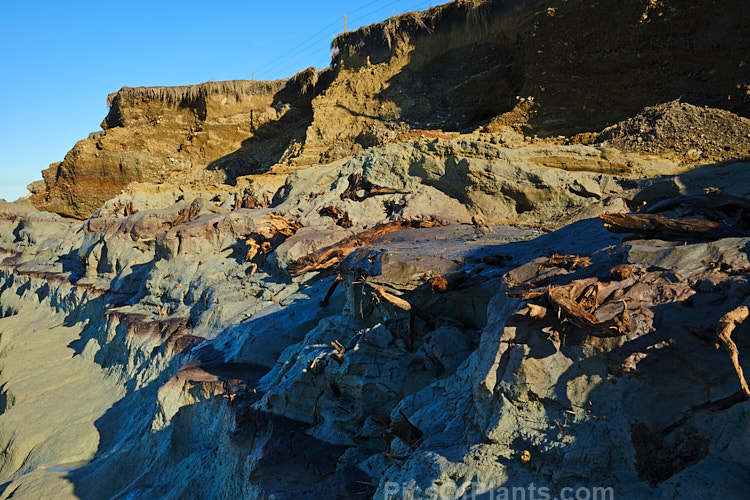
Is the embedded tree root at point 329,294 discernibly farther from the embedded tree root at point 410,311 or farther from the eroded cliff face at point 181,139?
the eroded cliff face at point 181,139

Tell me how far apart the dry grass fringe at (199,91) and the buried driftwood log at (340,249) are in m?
14.2

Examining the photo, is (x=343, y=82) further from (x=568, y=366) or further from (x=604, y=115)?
(x=568, y=366)

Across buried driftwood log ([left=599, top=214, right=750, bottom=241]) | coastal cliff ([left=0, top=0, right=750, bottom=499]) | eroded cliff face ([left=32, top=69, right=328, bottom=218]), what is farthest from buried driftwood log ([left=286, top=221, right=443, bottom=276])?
eroded cliff face ([left=32, top=69, right=328, bottom=218])

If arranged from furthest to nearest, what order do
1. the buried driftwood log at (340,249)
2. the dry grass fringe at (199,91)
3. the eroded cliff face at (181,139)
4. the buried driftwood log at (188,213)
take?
the dry grass fringe at (199,91) → the eroded cliff face at (181,139) → the buried driftwood log at (188,213) → the buried driftwood log at (340,249)

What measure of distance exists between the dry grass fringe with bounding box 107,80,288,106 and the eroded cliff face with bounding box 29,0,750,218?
0.05 metres

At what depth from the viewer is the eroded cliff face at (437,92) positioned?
10.0 meters

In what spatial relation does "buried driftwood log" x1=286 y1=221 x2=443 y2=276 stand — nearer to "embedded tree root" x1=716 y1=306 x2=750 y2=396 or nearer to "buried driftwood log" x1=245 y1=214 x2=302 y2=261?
"buried driftwood log" x1=245 y1=214 x2=302 y2=261

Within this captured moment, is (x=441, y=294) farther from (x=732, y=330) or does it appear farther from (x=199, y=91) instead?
(x=199, y=91)

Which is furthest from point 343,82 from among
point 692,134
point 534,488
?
point 534,488

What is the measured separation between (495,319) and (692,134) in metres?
6.98

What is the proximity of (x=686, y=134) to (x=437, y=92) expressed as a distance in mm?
7478

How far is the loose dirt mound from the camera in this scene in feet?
25.9

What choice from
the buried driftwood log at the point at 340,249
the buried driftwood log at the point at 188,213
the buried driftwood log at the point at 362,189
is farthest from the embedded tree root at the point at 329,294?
the buried driftwood log at the point at 188,213

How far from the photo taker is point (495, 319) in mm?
3170
